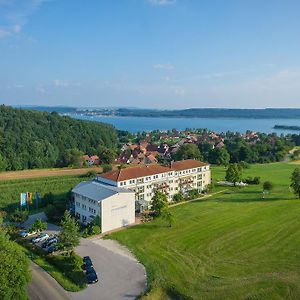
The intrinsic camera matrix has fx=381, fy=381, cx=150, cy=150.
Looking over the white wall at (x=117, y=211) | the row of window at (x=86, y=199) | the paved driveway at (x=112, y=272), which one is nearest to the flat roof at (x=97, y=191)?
the row of window at (x=86, y=199)

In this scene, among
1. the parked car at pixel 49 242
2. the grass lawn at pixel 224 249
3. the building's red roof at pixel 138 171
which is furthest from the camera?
the building's red roof at pixel 138 171

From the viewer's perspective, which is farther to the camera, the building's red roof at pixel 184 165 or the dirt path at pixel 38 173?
the dirt path at pixel 38 173

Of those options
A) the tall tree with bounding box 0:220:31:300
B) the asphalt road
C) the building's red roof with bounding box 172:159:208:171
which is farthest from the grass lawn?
the tall tree with bounding box 0:220:31:300

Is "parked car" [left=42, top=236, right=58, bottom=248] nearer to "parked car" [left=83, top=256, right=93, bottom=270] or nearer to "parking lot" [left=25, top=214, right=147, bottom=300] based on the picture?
"parking lot" [left=25, top=214, right=147, bottom=300]

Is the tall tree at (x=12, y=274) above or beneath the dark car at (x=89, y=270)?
above

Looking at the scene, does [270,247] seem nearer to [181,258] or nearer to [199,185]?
[181,258]

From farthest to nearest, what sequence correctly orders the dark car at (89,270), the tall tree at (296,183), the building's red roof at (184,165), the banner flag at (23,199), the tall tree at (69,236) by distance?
the building's red roof at (184,165)
the tall tree at (296,183)
the banner flag at (23,199)
the tall tree at (69,236)
the dark car at (89,270)

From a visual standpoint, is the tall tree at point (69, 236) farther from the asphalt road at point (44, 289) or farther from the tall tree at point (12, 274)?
the tall tree at point (12, 274)
